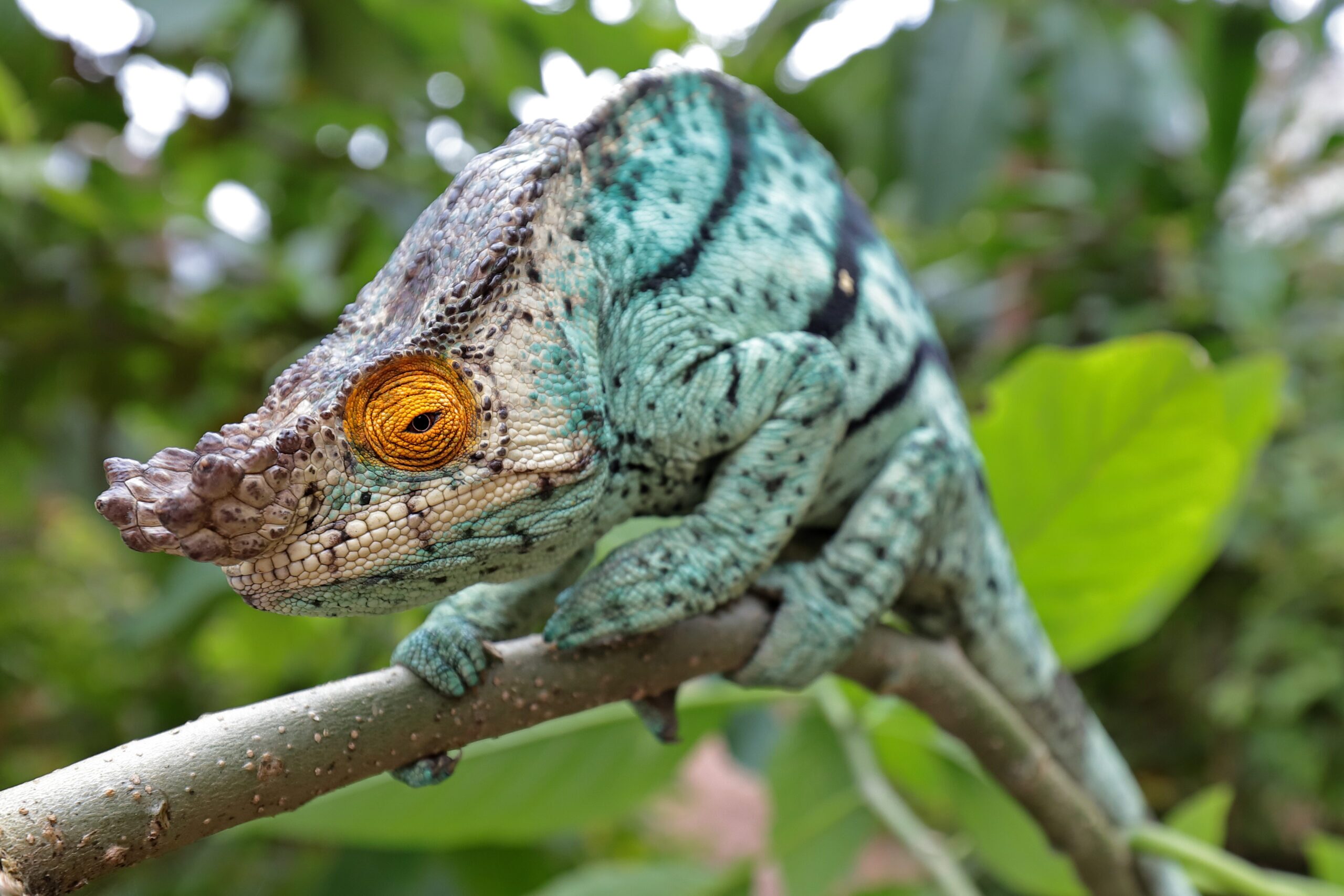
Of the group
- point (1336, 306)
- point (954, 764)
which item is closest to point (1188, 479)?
point (954, 764)

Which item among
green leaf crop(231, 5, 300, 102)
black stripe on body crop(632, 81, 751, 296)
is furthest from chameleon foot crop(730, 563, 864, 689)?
green leaf crop(231, 5, 300, 102)

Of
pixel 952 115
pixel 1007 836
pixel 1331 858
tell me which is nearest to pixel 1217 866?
pixel 1007 836

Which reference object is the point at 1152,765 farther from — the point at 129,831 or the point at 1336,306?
the point at 129,831

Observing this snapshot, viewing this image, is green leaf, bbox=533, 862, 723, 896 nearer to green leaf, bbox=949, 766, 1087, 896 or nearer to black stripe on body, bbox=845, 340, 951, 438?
green leaf, bbox=949, 766, 1087, 896

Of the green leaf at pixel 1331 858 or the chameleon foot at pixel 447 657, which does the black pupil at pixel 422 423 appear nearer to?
the chameleon foot at pixel 447 657

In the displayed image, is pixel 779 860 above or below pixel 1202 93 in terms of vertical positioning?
below
